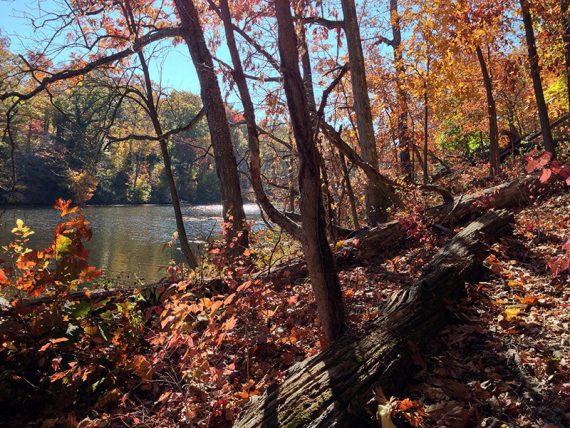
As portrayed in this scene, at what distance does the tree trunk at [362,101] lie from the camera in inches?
296

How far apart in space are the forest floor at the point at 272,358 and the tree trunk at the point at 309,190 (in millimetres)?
330

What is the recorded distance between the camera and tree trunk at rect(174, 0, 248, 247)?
257 inches

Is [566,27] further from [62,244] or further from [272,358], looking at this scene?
[62,244]

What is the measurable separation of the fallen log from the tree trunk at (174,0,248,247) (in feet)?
12.1

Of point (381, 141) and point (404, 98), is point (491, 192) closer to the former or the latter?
point (404, 98)

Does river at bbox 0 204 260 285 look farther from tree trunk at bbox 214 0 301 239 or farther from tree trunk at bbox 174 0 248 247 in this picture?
tree trunk at bbox 214 0 301 239

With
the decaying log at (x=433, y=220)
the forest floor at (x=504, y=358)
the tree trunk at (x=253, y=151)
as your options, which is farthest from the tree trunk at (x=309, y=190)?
the decaying log at (x=433, y=220)

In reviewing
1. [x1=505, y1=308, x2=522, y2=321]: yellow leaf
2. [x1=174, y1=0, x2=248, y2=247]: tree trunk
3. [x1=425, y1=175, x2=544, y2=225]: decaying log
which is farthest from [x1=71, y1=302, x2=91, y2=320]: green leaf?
[x1=425, y1=175, x2=544, y2=225]: decaying log

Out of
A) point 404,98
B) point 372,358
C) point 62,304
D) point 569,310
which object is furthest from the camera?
point 404,98

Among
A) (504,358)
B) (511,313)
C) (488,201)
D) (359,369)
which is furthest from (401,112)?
(359,369)

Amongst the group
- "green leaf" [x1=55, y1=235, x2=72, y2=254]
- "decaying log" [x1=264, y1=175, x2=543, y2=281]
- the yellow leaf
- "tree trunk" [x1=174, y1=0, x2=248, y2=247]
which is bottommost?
the yellow leaf

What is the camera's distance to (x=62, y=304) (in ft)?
12.9

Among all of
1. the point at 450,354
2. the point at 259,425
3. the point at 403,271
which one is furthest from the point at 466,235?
the point at 259,425

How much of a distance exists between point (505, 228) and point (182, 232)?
6380 mm
